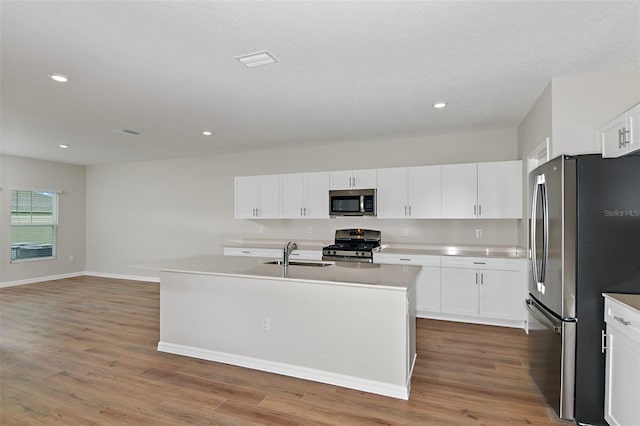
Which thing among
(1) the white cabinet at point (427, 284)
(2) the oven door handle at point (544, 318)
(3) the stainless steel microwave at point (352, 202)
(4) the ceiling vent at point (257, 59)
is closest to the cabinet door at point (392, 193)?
(3) the stainless steel microwave at point (352, 202)

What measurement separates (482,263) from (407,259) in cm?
89

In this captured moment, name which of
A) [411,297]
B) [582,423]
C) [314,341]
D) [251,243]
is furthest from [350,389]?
[251,243]

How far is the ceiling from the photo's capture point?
1909mm

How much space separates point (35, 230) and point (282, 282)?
6741 millimetres

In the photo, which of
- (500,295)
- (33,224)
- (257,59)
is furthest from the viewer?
(33,224)

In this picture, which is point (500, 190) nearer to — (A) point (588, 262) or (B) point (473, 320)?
(B) point (473, 320)

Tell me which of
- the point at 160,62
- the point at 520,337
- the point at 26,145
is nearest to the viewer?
the point at 160,62

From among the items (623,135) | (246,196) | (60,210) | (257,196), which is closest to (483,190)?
(623,135)

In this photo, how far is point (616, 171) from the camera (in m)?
2.12

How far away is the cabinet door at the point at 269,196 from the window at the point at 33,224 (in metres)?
4.91

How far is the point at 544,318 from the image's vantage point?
2.42m

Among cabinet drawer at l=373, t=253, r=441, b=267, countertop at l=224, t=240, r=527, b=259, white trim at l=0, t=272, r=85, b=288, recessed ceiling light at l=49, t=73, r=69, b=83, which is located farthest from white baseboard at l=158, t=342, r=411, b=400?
white trim at l=0, t=272, r=85, b=288

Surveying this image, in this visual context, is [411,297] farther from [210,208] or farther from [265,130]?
[210,208]

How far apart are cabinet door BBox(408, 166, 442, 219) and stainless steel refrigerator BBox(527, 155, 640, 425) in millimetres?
2238
